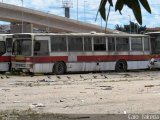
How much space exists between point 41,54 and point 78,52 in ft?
9.48

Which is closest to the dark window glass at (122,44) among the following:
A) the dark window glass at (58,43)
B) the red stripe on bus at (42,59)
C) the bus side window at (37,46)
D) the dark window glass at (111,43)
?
the dark window glass at (111,43)

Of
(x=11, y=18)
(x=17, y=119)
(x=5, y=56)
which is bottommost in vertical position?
(x=17, y=119)

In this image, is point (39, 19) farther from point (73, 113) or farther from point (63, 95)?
point (73, 113)

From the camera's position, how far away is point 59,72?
28.7 meters

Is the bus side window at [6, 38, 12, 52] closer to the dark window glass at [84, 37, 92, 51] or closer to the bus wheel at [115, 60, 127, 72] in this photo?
the dark window glass at [84, 37, 92, 51]

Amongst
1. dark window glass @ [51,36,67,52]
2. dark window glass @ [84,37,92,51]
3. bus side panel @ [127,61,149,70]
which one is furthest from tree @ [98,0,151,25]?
bus side panel @ [127,61,149,70]

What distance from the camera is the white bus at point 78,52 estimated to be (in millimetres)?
28062

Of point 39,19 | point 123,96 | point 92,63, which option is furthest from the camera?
point 39,19

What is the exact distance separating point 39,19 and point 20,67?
43093 millimetres

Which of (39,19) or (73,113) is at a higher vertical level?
(39,19)

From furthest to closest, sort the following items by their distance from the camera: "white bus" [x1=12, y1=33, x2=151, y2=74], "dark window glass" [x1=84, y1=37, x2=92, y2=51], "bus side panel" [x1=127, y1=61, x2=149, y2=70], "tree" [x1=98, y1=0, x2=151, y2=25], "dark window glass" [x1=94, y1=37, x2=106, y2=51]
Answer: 1. "bus side panel" [x1=127, y1=61, x2=149, y2=70]
2. "dark window glass" [x1=94, y1=37, x2=106, y2=51]
3. "dark window glass" [x1=84, y1=37, x2=92, y2=51]
4. "white bus" [x1=12, y1=33, x2=151, y2=74]
5. "tree" [x1=98, y1=0, x2=151, y2=25]

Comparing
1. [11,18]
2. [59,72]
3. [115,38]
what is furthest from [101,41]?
[11,18]

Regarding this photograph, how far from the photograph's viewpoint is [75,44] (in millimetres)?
30156

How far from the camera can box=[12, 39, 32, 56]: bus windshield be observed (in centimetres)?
2814
